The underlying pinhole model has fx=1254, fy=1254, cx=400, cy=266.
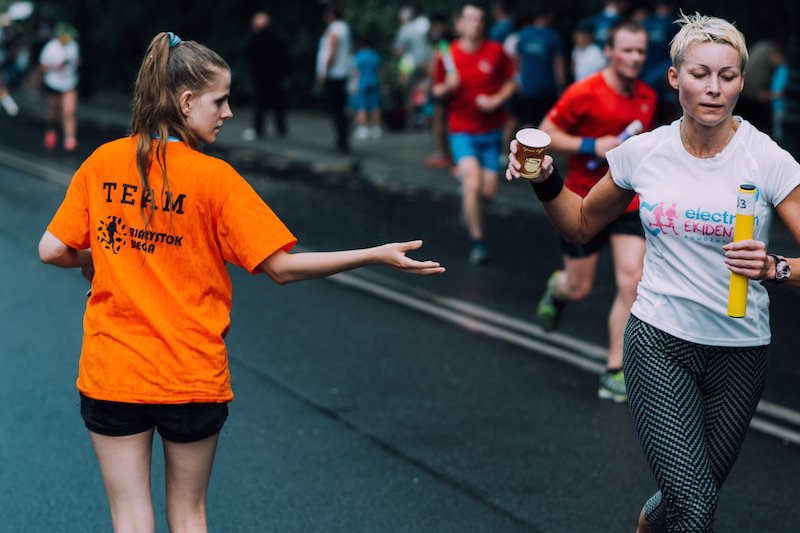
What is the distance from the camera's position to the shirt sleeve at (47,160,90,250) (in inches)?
136

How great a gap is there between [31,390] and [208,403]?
358 cm

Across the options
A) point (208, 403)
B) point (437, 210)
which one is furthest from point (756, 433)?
point (437, 210)

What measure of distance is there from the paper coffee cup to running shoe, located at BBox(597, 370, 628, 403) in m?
3.23

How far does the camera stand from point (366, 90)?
20.4 m

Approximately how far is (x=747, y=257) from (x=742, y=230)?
7 cm

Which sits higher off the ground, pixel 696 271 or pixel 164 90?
pixel 164 90

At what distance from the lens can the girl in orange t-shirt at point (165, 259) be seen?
336 cm

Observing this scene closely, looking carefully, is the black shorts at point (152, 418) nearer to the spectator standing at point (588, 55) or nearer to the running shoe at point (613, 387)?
the running shoe at point (613, 387)

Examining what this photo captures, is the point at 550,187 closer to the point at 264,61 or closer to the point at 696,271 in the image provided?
the point at 696,271

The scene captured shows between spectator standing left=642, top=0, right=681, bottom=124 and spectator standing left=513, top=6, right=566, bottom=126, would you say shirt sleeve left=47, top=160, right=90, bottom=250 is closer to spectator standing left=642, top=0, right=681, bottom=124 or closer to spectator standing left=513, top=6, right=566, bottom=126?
spectator standing left=642, top=0, right=681, bottom=124

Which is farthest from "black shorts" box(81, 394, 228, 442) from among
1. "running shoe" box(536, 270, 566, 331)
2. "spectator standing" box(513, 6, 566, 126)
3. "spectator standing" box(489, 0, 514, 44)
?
"spectator standing" box(489, 0, 514, 44)

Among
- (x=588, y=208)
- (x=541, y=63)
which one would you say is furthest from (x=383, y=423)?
(x=541, y=63)

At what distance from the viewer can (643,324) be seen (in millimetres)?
3855

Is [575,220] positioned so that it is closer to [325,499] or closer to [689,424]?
[689,424]
